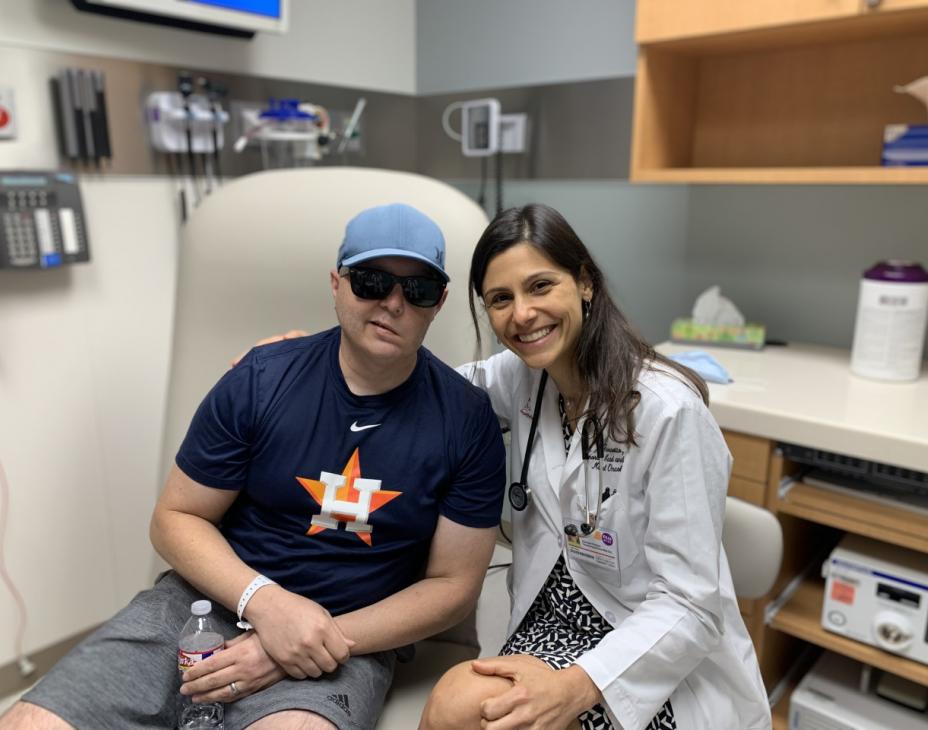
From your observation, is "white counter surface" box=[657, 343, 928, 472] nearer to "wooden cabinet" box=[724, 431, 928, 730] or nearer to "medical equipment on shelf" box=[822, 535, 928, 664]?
"wooden cabinet" box=[724, 431, 928, 730]

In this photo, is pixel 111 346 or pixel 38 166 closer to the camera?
pixel 38 166

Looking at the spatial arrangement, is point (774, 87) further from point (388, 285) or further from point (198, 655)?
point (198, 655)

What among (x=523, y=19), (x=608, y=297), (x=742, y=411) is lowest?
(x=742, y=411)

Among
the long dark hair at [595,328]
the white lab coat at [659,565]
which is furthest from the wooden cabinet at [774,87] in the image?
the white lab coat at [659,565]

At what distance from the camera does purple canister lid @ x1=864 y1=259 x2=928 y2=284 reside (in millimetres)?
1635

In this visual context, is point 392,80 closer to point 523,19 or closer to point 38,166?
point 523,19

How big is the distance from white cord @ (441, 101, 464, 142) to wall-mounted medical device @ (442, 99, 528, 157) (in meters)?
0.10

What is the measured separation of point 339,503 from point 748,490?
87cm

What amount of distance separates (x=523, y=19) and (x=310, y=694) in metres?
2.17

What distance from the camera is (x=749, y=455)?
153cm

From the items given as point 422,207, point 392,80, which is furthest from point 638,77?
point 392,80

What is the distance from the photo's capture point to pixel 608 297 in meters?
1.16

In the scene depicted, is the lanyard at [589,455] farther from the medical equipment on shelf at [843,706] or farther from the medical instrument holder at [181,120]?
the medical instrument holder at [181,120]

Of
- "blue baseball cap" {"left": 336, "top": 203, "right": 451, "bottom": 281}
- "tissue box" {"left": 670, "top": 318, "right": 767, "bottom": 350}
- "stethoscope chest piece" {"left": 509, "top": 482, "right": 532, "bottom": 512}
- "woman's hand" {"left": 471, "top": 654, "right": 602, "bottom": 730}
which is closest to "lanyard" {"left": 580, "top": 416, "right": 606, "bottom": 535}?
"stethoscope chest piece" {"left": 509, "top": 482, "right": 532, "bottom": 512}
